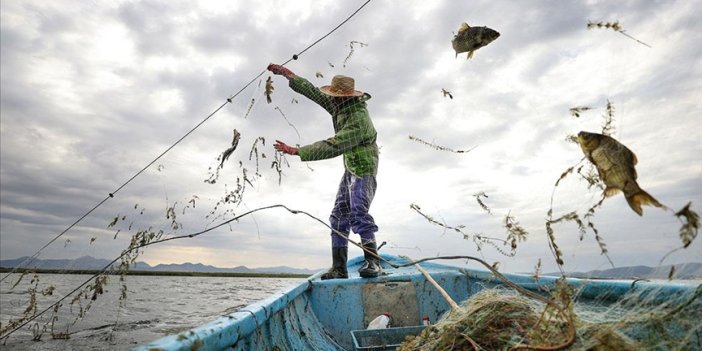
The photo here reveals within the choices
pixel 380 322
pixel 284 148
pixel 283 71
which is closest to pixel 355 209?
pixel 284 148

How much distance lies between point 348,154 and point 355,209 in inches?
29.5

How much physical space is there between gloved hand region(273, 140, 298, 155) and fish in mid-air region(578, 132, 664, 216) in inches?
130

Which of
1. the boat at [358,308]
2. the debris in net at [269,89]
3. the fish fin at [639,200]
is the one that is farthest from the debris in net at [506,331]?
the debris in net at [269,89]

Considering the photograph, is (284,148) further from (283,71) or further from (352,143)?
(283,71)

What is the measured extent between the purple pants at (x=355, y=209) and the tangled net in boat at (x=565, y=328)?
2658 mm

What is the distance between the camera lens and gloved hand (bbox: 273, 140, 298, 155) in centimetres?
450

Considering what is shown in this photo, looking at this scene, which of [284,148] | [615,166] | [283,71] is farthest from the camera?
[283,71]

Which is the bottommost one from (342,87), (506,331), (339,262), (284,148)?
(506,331)

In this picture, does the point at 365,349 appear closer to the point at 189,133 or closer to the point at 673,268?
the point at 673,268

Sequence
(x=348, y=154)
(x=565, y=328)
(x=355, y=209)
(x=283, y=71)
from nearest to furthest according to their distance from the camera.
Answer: (x=565, y=328), (x=355, y=209), (x=348, y=154), (x=283, y=71)

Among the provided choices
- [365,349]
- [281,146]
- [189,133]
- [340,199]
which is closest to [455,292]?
[365,349]

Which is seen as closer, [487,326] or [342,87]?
[487,326]

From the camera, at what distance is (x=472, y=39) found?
3.58 m

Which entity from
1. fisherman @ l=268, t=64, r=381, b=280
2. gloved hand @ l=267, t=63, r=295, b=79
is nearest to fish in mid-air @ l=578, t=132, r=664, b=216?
fisherman @ l=268, t=64, r=381, b=280
